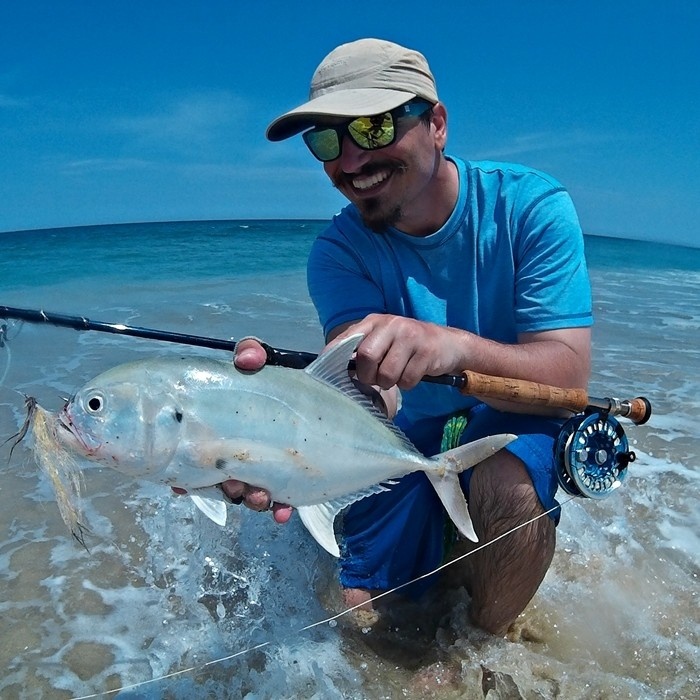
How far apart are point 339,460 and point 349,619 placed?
1159 millimetres

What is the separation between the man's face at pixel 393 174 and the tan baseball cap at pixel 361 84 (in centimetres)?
12

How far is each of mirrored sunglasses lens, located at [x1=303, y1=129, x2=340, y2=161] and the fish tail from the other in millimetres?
1251

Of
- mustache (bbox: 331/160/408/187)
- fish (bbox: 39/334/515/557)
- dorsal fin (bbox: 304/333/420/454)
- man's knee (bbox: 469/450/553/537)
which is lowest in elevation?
man's knee (bbox: 469/450/553/537)

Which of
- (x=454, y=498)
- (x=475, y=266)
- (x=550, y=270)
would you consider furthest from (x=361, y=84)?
(x=454, y=498)

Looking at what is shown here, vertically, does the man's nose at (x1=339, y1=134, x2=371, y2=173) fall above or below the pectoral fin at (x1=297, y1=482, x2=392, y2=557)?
above

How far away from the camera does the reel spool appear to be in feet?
7.94

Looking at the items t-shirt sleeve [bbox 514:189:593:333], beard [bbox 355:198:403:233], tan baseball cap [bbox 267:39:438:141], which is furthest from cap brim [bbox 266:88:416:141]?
t-shirt sleeve [bbox 514:189:593:333]

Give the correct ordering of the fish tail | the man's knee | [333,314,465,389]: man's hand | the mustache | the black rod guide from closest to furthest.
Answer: [333,314,465,389]: man's hand → the fish tail → the black rod guide → the man's knee → the mustache

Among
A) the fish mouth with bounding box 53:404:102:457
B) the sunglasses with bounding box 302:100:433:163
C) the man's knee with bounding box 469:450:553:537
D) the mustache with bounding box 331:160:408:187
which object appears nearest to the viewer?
the fish mouth with bounding box 53:404:102:457

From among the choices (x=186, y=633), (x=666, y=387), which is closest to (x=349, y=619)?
(x=186, y=633)

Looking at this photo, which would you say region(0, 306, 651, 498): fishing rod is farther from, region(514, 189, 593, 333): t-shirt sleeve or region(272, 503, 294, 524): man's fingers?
region(272, 503, 294, 524): man's fingers

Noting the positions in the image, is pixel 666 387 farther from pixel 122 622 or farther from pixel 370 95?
pixel 122 622

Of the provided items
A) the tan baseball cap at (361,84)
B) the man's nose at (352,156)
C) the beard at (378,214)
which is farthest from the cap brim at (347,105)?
the beard at (378,214)

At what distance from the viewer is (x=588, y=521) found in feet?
11.5
